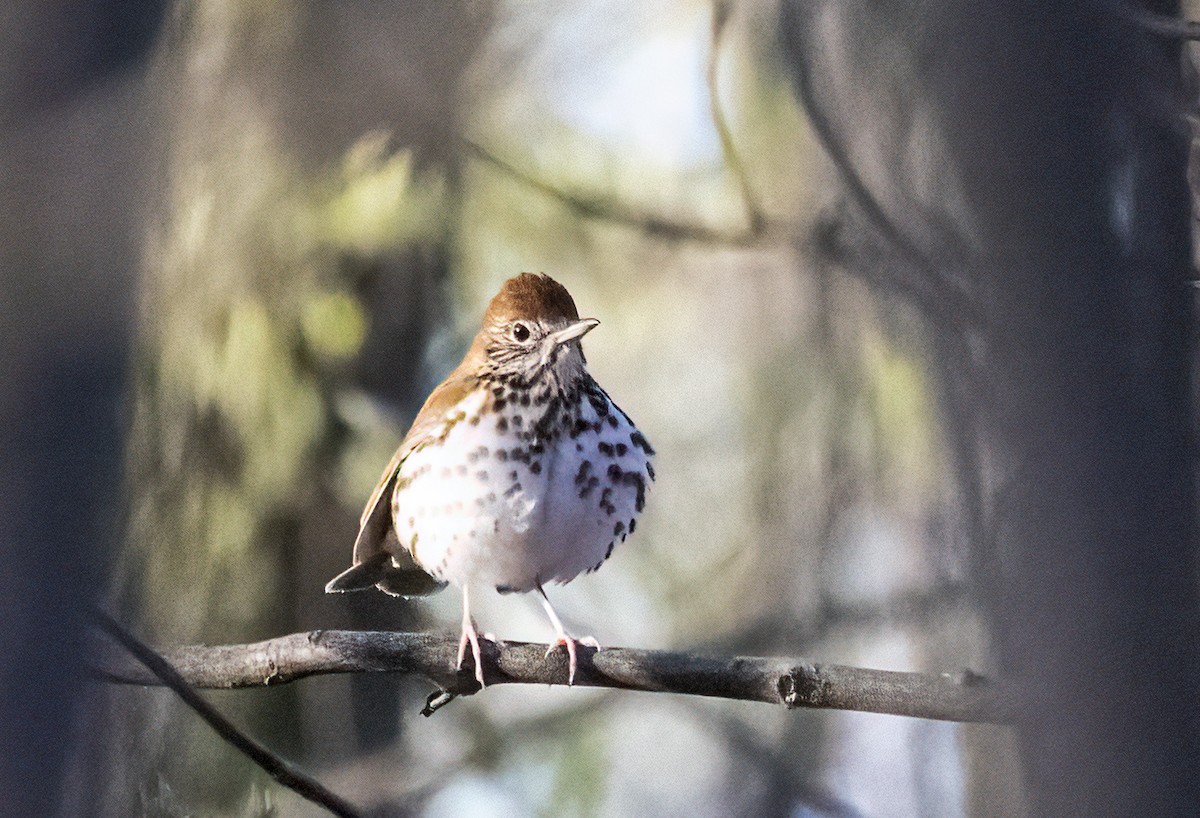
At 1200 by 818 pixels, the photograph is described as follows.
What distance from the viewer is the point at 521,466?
236 cm

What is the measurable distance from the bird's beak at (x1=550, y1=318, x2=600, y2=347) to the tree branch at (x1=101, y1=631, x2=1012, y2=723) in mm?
497

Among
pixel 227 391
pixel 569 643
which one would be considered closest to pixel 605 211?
pixel 227 391

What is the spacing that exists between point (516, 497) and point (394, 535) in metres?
0.33

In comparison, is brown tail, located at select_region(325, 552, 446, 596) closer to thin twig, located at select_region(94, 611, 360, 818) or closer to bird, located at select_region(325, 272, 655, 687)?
bird, located at select_region(325, 272, 655, 687)

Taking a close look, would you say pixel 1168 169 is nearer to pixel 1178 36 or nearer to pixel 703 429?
pixel 1178 36

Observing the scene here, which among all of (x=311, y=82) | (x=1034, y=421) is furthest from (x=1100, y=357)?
(x=311, y=82)

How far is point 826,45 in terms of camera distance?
4.11 metres

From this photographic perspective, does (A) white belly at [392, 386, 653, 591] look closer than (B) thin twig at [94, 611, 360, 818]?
No

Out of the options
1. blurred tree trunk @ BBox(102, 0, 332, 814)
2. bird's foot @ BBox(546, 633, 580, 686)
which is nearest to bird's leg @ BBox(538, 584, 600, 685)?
bird's foot @ BBox(546, 633, 580, 686)

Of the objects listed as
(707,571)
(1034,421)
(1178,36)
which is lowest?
(1034,421)

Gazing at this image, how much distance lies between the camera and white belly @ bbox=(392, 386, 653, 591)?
2.35 metres

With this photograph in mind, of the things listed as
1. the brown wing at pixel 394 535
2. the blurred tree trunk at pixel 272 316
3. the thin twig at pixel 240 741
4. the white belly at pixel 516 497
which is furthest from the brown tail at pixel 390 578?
the blurred tree trunk at pixel 272 316

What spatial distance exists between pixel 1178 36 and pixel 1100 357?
1.53 feet

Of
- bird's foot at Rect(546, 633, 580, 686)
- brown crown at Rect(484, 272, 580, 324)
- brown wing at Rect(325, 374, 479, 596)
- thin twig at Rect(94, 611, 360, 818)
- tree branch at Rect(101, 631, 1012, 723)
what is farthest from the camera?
brown wing at Rect(325, 374, 479, 596)
